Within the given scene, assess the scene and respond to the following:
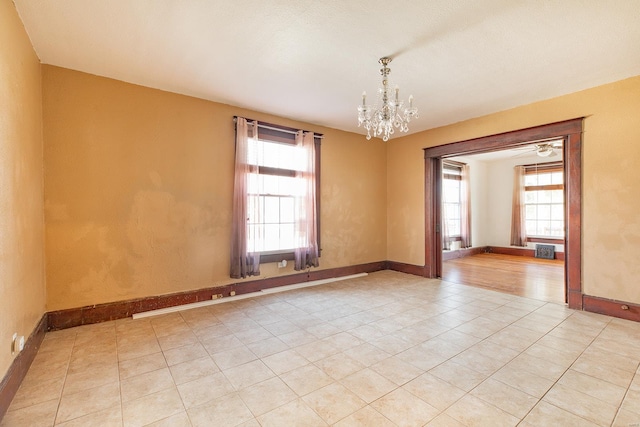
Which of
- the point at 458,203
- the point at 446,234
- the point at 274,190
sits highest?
the point at 274,190

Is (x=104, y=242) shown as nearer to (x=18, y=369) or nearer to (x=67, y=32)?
(x=18, y=369)

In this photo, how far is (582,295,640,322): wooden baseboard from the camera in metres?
3.39

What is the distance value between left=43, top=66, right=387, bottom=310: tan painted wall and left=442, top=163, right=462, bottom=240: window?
5.55 meters

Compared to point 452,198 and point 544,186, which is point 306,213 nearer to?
point 452,198

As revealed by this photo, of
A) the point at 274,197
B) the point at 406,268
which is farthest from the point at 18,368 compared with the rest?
the point at 406,268

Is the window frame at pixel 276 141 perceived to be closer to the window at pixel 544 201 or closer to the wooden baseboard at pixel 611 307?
the wooden baseboard at pixel 611 307

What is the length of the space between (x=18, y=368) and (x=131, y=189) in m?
2.08

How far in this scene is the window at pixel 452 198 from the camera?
8.14 metres

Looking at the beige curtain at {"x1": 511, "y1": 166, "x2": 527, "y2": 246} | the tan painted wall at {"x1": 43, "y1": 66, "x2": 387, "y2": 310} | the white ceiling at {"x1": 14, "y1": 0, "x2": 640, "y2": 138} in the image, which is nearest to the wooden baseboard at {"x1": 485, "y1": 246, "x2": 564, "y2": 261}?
the beige curtain at {"x1": 511, "y1": 166, "x2": 527, "y2": 246}

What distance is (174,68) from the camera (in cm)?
323

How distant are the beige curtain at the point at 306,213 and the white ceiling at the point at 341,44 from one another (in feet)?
3.71

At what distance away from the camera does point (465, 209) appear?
8.38 metres

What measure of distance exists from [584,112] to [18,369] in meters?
6.43

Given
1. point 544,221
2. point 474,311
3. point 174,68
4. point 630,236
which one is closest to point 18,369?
point 174,68
